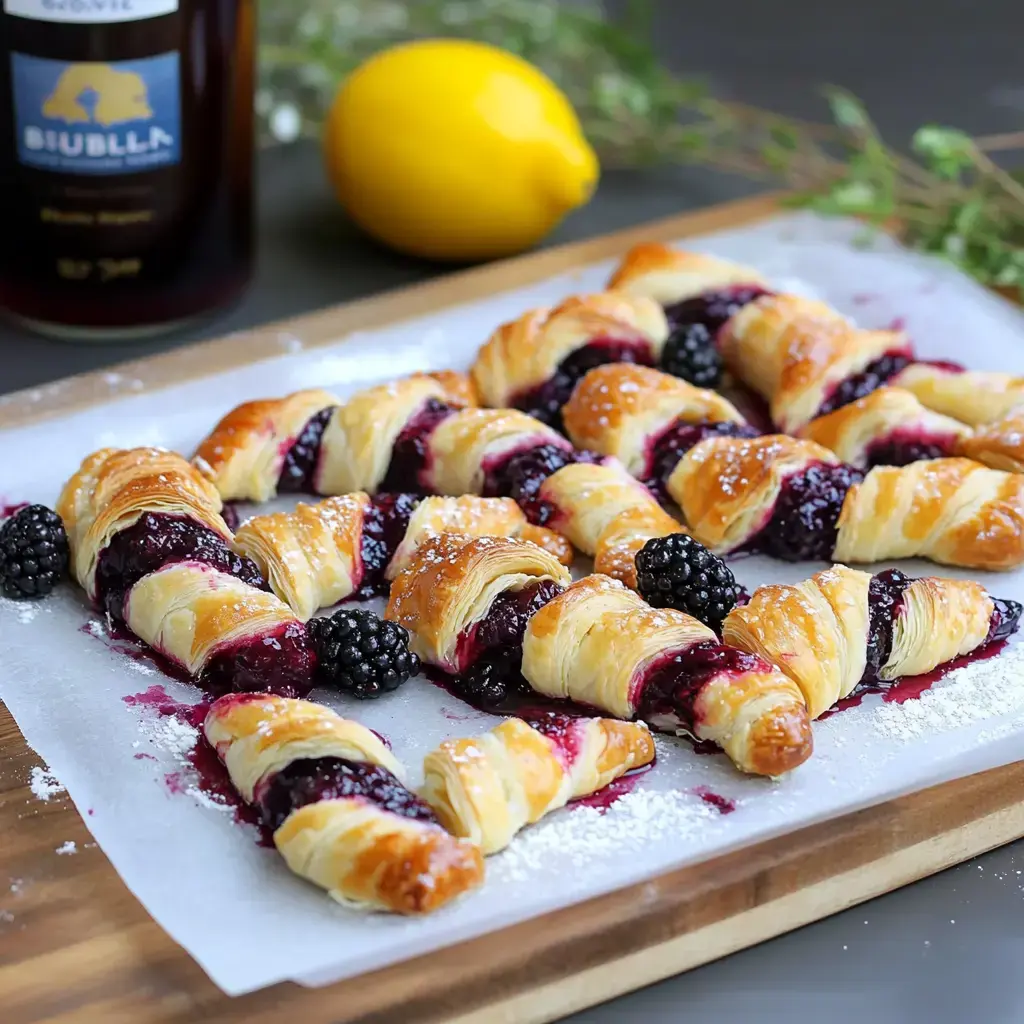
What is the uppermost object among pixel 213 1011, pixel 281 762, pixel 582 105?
pixel 582 105

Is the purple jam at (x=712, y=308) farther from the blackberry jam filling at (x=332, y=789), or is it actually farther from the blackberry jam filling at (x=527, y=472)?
the blackberry jam filling at (x=332, y=789)

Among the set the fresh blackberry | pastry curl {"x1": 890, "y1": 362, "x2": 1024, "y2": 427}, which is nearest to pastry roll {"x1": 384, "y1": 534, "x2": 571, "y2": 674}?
the fresh blackberry

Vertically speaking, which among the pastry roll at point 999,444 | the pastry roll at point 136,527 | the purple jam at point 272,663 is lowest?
the purple jam at point 272,663

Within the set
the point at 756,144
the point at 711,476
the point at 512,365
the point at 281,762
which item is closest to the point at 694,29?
the point at 756,144

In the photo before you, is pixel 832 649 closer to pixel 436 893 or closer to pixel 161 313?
pixel 436 893

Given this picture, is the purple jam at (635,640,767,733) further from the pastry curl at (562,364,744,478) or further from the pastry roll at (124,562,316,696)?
the pastry curl at (562,364,744,478)


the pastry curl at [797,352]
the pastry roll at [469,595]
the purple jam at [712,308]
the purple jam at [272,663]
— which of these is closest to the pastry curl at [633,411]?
the pastry curl at [797,352]
